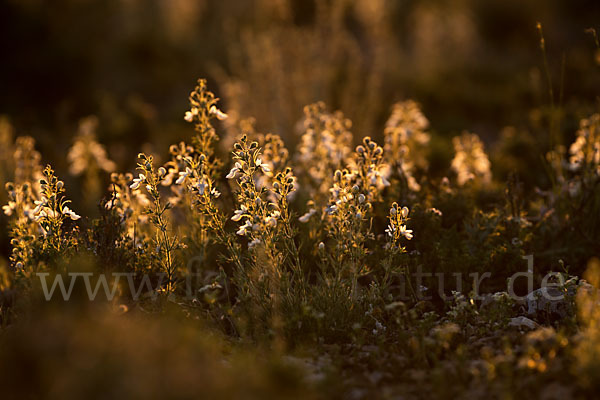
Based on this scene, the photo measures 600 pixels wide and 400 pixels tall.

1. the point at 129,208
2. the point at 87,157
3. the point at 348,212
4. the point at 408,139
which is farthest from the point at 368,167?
the point at 87,157

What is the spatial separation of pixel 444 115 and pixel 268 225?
640 cm

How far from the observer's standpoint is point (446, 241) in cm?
338

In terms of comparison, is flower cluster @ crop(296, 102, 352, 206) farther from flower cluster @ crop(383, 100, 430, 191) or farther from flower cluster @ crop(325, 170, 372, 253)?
flower cluster @ crop(325, 170, 372, 253)

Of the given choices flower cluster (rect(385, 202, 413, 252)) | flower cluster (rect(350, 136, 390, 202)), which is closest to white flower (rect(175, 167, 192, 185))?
flower cluster (rect(350, 136, 390, 202))

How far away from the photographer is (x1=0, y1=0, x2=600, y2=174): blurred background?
698 centimetres

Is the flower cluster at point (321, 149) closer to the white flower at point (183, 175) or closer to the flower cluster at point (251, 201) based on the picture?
the flower cluster at point (251, 201)

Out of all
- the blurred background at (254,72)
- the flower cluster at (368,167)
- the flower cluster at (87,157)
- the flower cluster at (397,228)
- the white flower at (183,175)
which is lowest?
the flower cluster at (397,228)

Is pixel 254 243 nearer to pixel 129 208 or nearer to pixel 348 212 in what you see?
pixel 348 212

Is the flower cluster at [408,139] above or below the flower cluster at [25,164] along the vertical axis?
above

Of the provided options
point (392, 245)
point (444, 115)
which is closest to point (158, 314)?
point (392, 245)

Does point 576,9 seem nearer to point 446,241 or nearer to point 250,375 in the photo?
point 446,241

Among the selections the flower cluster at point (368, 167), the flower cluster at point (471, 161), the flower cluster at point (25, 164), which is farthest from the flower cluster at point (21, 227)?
the flower cluster at point (471, 161)

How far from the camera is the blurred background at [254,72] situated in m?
6.98

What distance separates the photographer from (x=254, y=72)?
704 centimetres
